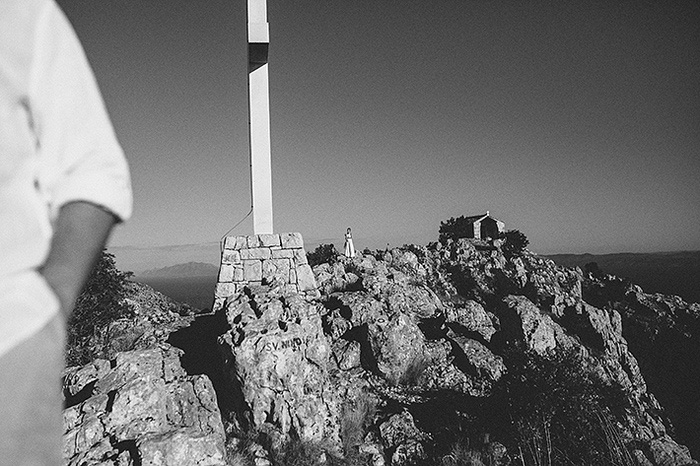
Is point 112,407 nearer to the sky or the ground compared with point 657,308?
nearer to the sky

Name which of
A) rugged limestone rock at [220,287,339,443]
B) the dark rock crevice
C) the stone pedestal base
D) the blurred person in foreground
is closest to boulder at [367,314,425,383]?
the stone pedestal base

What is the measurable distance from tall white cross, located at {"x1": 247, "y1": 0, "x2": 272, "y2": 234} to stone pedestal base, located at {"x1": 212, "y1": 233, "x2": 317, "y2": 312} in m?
0.70

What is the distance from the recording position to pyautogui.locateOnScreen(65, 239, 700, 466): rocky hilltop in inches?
193

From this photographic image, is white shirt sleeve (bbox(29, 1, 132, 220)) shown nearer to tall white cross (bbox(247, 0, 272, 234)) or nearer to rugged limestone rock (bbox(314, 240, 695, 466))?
rugged limestone rock (bbox(314, 240, 695, 466))

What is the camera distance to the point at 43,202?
2.69 feet

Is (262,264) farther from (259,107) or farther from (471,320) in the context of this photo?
(471,320)

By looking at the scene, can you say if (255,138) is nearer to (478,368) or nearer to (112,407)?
(112,407)

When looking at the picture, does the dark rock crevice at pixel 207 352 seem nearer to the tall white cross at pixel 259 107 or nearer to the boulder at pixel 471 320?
the tall white cross at pixel 259 107

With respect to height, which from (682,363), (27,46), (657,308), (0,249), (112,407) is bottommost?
(682,363)

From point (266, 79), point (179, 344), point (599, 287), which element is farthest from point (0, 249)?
point (599, 287)

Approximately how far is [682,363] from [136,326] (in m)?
19.1

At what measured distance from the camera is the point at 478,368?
25.9 feet

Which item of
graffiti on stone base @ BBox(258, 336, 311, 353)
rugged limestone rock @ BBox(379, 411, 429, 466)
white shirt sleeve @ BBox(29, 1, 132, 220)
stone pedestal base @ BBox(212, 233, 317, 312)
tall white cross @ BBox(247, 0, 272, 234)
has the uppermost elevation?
tall white cross @ BBox(247, 0, 272, 234)

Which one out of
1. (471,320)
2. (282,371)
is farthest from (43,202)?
(471,320)
